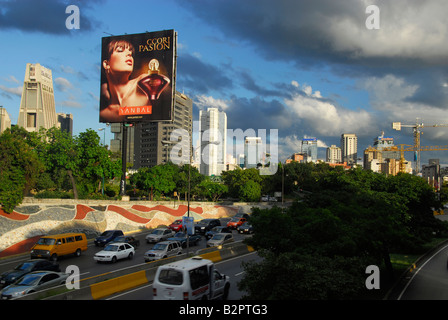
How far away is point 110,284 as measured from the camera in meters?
19.2

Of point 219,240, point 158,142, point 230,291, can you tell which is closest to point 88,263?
point 219,240

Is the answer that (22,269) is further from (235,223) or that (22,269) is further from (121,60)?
(121,60)

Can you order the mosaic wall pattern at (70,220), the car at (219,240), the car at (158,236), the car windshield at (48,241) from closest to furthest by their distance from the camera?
the car windshield at (48,241) < the car at (219,240) < the mosaic wall pattern at (70,220) < the car at (158,236)

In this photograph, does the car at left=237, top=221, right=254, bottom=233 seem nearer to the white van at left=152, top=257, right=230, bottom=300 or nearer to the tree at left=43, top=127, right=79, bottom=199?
the tree at left=43, top=127, right=79, bottom=199

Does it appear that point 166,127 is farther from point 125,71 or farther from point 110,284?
point 110,284

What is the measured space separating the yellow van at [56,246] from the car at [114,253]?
3.28 metres

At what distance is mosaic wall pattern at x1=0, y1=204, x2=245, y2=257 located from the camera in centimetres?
3603

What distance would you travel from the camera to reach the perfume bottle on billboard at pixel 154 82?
5088cm

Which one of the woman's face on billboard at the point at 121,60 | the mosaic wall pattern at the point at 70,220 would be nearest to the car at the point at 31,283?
the mosaic wall pattern at the point at 70,220

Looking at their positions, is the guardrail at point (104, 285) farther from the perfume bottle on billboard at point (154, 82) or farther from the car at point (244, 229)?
the perfume bottle on billboard at point (154, 82)

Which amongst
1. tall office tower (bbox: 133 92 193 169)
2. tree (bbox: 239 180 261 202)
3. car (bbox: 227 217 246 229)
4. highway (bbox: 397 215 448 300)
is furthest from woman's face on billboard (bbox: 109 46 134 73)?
tall office tower (bbox: 133 92 193 169)

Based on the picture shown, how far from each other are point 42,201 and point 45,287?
28.5 meters

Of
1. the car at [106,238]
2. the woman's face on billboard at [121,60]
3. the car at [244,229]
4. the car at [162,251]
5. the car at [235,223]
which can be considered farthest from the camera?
the woman's face on billboard at [121,60]
